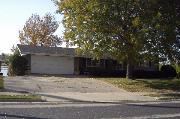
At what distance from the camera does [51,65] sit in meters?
48.5

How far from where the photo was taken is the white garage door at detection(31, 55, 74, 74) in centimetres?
4775

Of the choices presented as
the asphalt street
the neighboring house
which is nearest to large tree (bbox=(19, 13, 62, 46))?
the neighboring house

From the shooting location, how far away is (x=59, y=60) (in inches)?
1937

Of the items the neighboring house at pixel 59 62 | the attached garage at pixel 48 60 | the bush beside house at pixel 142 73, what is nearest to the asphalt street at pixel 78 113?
the bush beside house at pixel 142 73

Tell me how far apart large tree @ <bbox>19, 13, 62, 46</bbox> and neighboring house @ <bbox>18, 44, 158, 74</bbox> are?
2934 centimetres

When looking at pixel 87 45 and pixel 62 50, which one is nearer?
pixel 87 45

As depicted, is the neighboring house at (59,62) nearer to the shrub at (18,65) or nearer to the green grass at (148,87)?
the shrub at (18,65)

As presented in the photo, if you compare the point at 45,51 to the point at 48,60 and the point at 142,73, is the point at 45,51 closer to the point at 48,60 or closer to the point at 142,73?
the point at 48,60

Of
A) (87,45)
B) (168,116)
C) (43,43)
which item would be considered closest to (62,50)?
(87,45)

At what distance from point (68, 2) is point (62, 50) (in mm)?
16898

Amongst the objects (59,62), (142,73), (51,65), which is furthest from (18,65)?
(142,73)

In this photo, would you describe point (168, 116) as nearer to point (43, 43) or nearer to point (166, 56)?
point (166, 56)

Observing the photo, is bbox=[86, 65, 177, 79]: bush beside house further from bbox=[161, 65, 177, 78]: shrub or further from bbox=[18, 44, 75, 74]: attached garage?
bbox=[18, 44, 75, 74]: attached garage

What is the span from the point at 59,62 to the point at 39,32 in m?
33.9
